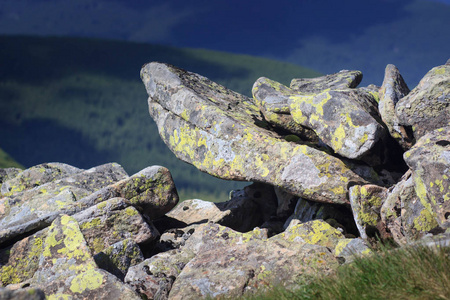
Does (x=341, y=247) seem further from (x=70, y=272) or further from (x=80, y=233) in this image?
(x=80, y=233)

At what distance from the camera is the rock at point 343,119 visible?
10.2 metres

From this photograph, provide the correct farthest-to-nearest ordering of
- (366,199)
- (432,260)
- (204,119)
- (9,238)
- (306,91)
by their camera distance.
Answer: (306,91), (204,119), (9,238), (366,199), (432,260)

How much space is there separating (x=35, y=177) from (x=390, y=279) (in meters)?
13.4

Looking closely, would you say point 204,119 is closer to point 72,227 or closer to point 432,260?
point 72,227

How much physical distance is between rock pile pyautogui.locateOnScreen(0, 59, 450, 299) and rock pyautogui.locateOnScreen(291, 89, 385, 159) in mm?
26

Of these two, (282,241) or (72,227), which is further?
(72,227)

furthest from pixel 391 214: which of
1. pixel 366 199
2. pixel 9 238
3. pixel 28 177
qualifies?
pixel 28 177

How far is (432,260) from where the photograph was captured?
5.63 metres

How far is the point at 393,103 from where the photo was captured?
10906mm

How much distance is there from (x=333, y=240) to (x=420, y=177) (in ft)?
8.25

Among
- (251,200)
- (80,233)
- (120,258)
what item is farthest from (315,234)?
(80,233)

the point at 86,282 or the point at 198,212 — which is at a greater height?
the point at 198,212

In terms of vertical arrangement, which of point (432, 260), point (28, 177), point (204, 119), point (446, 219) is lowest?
point (432, 260)

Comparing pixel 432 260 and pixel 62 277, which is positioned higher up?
pixel 62 277
